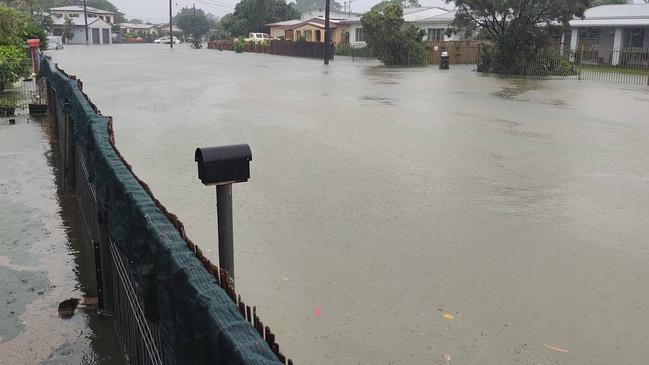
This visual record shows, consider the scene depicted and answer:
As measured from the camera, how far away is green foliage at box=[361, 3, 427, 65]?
122ft

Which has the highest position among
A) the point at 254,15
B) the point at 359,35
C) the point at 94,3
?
the point at 94,3

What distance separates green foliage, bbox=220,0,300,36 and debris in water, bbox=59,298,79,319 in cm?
7444

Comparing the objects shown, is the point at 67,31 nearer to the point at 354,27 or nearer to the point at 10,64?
the point at 354,27

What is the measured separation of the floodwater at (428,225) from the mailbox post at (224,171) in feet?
4.24

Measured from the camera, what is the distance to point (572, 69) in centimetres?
3162

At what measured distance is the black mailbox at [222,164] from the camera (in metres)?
3.40

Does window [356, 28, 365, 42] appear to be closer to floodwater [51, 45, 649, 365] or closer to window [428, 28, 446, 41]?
window [428, 28, 446, 41]

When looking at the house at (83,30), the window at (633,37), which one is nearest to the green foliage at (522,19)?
the window at (633,37)

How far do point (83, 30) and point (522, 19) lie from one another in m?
80.7

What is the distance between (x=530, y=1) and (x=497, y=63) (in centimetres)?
347

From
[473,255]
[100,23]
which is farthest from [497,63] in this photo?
[100,23]

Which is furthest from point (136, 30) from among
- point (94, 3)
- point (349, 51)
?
point (349, 51)

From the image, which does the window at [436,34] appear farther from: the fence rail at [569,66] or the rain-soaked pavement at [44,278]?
the rain-soaked pavement at [44,278]

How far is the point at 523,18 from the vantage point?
31.3 metres
